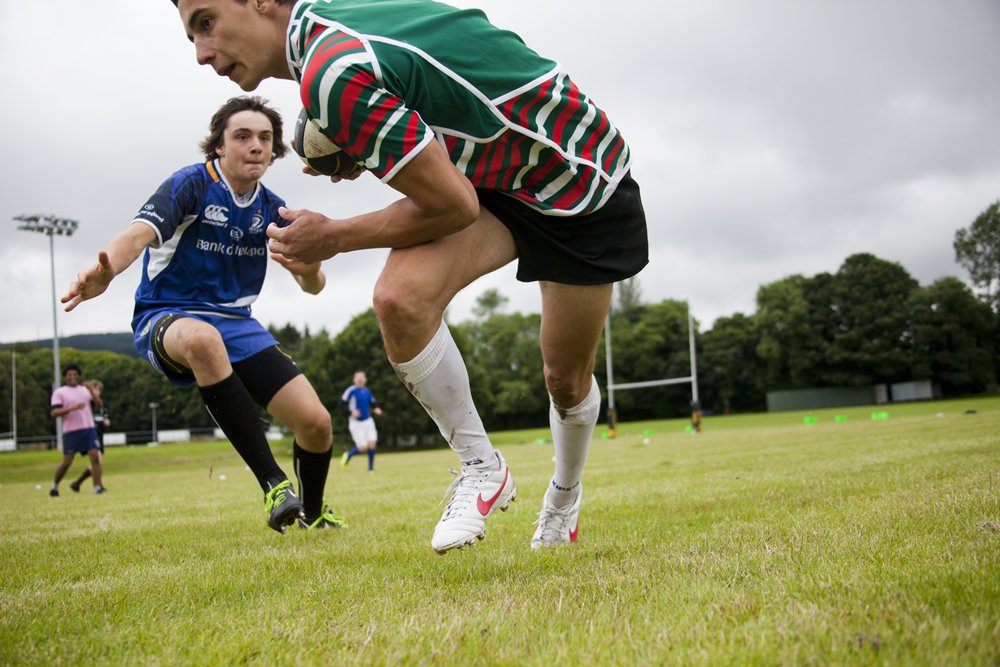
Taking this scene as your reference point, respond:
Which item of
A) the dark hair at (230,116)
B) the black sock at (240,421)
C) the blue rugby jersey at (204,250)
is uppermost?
the dark hair at (230,116)

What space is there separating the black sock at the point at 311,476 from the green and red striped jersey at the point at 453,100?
2.67 m

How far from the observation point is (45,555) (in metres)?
4.38

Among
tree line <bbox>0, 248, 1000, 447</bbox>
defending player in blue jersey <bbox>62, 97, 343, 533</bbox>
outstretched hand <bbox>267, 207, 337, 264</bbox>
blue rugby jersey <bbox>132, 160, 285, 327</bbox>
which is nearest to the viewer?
outstretched hand <bbox>267, 207, 337, 264</bbox>

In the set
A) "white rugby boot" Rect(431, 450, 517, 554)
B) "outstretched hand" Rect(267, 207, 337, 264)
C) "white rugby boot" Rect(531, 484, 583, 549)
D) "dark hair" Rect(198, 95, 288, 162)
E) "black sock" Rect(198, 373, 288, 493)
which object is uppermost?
"dark hair" Rect(198, 95, 288, 162)

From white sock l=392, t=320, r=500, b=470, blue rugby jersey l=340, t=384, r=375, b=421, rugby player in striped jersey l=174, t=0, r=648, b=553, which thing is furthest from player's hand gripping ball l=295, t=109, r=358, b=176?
blue rugby jersey l=340, t=384, r=375, b=421

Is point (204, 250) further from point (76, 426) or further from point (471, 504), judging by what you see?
point (76, 426)

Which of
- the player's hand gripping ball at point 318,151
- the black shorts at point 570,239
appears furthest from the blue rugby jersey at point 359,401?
the black shorts at point 570,239

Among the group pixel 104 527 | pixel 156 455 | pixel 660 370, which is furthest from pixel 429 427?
pixel 104 527

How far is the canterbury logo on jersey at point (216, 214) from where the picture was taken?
4.81m

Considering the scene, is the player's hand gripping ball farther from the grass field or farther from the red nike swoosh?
the grass field

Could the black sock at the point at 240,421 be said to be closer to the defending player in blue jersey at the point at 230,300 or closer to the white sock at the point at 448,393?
the defending player in blue jersey at the point at 230,300

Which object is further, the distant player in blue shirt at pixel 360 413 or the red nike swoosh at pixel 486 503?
the distant player in blue shirt at pixel 360 413

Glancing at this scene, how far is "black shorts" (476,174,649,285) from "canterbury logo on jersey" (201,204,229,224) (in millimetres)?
2415

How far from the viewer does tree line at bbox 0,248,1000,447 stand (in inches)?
2158
